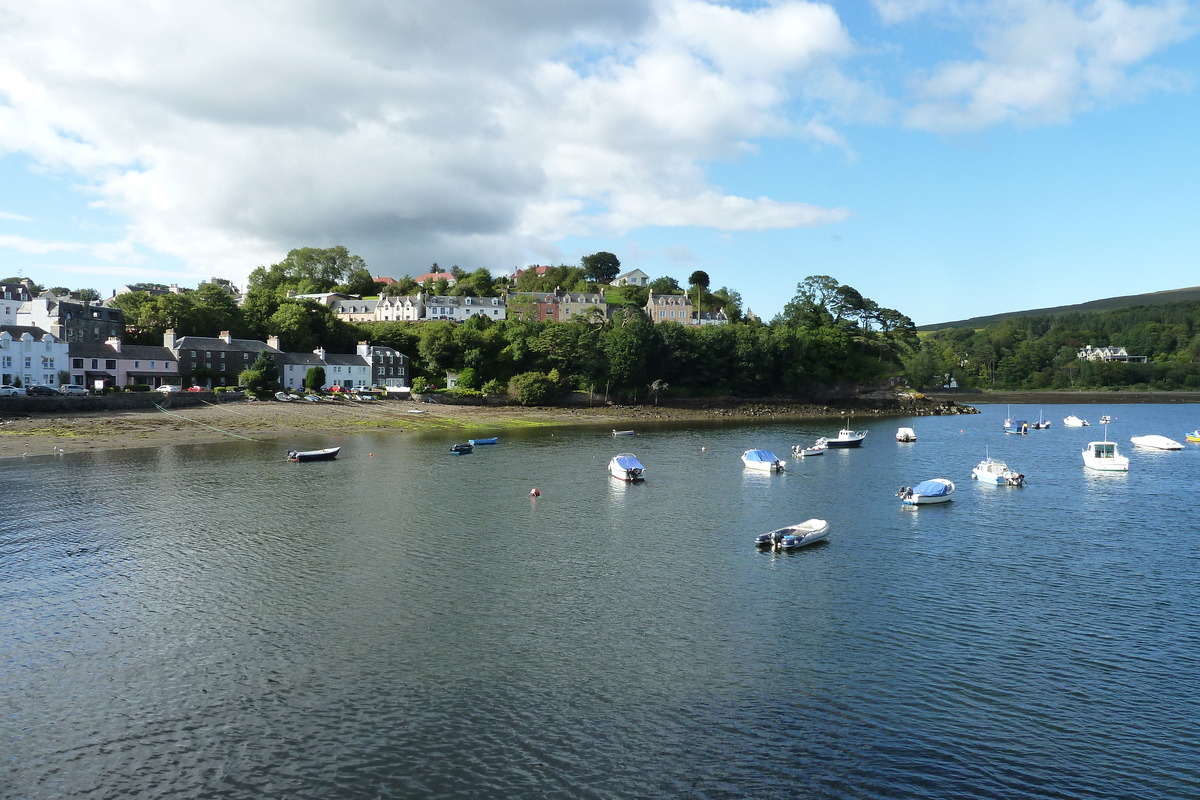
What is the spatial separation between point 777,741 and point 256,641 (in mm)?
18542

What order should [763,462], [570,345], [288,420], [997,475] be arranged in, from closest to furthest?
[997,475]
[763,462]
[288,420]
[570,345]

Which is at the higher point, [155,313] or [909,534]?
[155,313]

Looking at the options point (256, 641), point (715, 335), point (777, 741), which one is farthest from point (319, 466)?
point (715, 335)

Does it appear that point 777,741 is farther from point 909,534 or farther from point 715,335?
Answer: point 715,335

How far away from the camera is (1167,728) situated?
20625mm

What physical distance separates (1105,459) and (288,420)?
296 ft

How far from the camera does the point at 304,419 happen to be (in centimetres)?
9419

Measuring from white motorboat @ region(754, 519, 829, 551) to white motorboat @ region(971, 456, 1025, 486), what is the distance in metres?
27.4

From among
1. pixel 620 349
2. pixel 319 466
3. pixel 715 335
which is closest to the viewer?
pixel 319 466

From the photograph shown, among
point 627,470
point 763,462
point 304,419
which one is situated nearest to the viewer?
point 627,470

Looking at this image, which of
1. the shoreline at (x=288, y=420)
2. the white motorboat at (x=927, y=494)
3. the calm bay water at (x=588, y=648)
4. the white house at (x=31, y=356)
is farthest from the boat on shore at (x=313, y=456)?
the white motorboat at (x=927, y=494)

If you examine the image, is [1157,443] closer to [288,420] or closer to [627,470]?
[627,470]

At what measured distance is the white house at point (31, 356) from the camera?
8994 cm

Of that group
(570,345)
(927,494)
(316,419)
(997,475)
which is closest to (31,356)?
(316,419)
